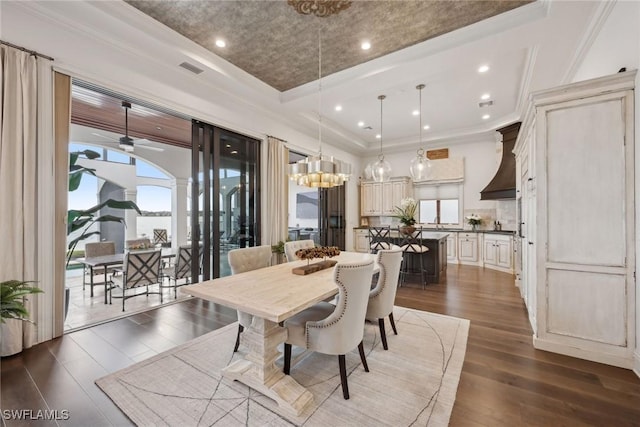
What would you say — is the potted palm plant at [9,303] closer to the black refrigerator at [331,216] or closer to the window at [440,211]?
the black refrigerator at [331,216]

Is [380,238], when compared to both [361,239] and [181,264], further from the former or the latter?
[181,264]

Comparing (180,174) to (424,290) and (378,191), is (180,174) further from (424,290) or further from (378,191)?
(424,290)

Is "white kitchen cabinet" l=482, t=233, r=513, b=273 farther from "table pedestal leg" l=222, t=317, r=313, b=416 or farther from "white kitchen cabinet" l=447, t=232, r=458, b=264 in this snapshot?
"table pedestal leg" l=222, t=317, r=313, b=416

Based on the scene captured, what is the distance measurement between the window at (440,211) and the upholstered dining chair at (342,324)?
6.53 m

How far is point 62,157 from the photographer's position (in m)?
2.70

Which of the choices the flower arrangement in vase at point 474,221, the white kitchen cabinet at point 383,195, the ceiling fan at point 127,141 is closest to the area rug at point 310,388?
the ceiling fan at point 127,141

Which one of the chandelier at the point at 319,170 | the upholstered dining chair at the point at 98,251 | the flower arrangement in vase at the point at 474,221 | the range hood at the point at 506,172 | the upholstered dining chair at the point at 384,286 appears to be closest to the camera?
the upholstered dining chair at the point at 384,286

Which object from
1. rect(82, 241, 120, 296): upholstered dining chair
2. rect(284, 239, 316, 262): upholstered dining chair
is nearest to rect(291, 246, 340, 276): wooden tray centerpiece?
rect(284, 239, 316, 262): upholstered dining chair

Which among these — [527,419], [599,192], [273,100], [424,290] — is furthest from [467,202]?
[527,419]

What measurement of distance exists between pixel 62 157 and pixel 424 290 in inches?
206

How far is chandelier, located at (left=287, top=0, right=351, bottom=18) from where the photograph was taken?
2.54 metres

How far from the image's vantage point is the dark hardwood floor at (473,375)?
171 cm

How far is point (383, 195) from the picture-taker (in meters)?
Result: 8.11

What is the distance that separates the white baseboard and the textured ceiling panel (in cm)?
338
